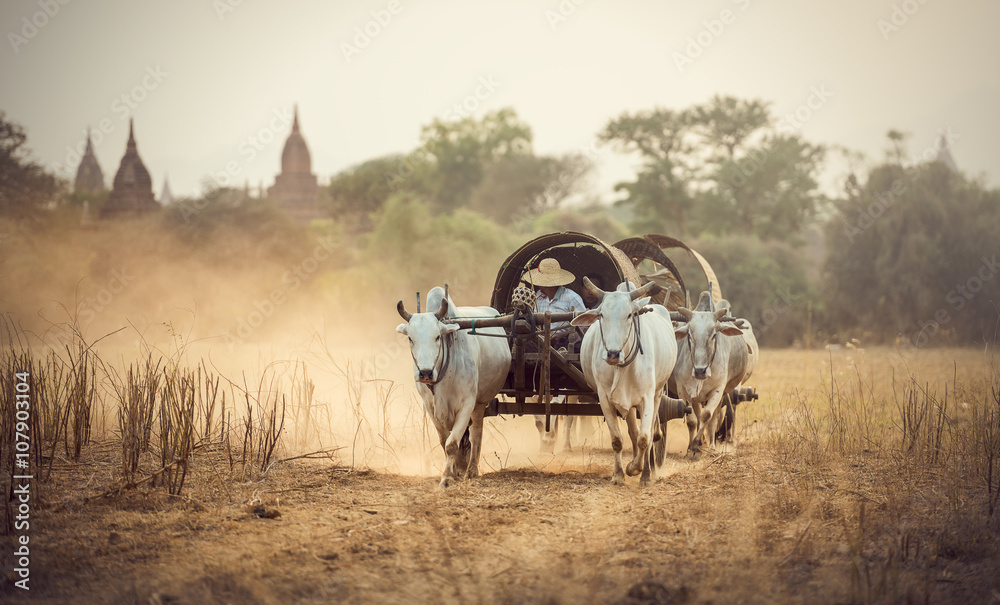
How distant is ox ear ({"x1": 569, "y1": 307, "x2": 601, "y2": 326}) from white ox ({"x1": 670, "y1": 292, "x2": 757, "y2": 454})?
141 cm

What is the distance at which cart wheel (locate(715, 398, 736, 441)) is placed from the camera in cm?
917

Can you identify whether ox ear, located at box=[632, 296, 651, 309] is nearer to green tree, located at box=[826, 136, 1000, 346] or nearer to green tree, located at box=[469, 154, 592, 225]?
green tree, located at box=[826, 136, 1000, 346]

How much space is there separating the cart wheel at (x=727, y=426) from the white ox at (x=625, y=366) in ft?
8.12

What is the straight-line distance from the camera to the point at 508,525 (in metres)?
5.39

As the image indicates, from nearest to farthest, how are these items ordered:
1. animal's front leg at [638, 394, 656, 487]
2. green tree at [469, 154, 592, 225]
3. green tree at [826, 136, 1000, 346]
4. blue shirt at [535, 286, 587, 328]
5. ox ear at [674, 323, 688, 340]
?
animal's front leg at [638, 394, 656, 487]
ox ear at [674, 323, 688, 340]
blue shirt at [535, 286, 587, 328]
green tree at [826, 136, 1000, 346]
green tree at [469, 154, 592, 225]

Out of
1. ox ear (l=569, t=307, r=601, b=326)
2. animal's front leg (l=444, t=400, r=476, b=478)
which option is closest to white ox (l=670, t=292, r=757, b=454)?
ox ear (l=569, t=307, r=601, b=326)

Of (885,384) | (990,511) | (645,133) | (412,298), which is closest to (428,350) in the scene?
(990,511)

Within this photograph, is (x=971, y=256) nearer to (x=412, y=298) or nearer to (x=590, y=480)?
(x=412, y=298)

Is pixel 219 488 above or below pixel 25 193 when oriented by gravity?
below

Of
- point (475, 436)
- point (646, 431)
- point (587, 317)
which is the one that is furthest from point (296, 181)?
point (646, 431)

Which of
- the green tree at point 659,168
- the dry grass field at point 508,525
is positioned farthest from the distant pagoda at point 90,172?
the dry grass field at point 508,525

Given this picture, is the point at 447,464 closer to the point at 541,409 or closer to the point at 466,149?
the point at 541,409

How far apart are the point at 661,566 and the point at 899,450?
143 inches

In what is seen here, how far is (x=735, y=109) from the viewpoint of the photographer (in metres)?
33.4
